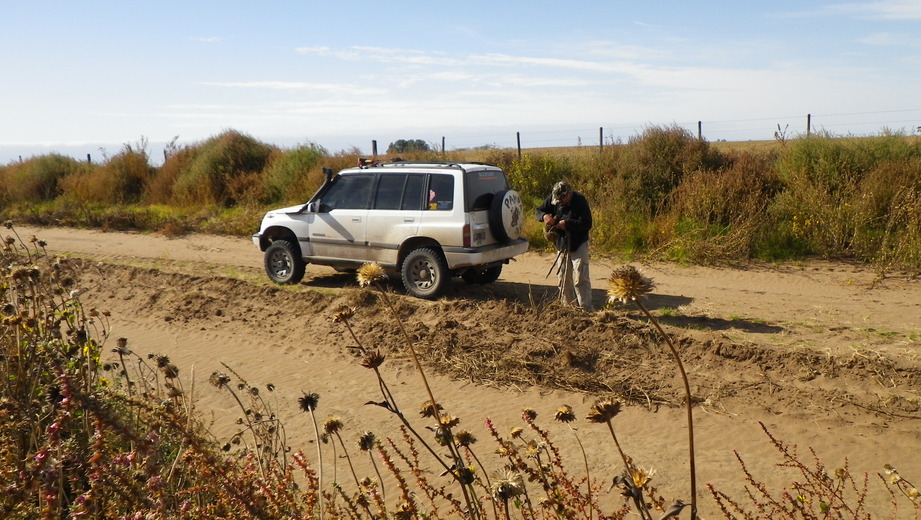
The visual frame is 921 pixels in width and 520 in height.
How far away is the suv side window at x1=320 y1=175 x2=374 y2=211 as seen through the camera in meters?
11.7

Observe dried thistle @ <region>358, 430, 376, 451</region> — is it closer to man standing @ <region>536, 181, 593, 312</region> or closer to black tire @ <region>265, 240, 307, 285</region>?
man standing @ <region>536, 181, 593, 312</region>

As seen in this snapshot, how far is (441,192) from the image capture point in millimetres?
10945

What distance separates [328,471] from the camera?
647cm

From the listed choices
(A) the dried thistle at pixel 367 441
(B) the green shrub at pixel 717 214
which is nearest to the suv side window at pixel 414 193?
(B) the green shrub at pixel 717 214

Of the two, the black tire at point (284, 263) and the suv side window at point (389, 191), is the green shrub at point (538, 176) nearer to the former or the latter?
the black tire at point (284, 263)

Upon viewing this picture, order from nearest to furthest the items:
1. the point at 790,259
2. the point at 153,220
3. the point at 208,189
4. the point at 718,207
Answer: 1. the point at 790,259
2. the point at 718,207
3. the point at 153,220
4. the point at 208,189

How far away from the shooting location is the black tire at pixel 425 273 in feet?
35.7

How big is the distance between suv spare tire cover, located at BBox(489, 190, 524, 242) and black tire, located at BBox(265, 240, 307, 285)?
3.30 metres

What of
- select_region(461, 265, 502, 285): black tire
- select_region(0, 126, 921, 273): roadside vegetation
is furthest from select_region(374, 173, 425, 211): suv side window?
select_region(0, 126, 921, 273): roadside vegetation

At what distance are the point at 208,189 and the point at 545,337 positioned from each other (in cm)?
1713

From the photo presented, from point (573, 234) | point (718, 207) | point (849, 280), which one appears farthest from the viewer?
point (718, 207)

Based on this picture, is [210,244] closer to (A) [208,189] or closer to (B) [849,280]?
(A) [208,189]

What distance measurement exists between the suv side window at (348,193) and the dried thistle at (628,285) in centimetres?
937

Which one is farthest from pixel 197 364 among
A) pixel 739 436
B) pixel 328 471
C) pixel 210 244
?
pixel 210 244
